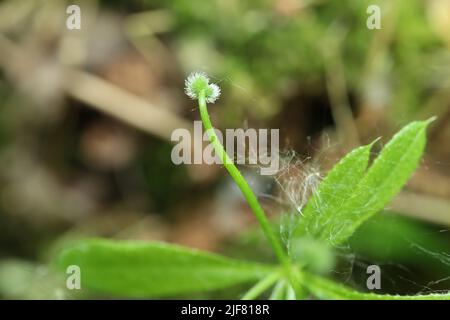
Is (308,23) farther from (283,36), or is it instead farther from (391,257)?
(391,257)

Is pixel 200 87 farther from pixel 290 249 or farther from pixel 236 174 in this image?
pixel 290 249

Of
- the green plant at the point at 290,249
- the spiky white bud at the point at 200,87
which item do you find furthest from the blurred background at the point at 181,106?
the spiky white bud at the point at 200,87

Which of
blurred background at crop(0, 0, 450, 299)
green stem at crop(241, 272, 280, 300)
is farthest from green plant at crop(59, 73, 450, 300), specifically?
blurred background at crop(0, 0, 450, 299)

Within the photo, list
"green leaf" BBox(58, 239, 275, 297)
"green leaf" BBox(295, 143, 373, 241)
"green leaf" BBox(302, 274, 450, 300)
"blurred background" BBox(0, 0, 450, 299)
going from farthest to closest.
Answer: "blurred background" BBox(0, 0, 450, 299) → "green leaf" BBox(58, 239, 275, 297) → "green leaf" BBox(302, 274, 450, 300) → "green leaf" BBox(295, 143, 373, 241)

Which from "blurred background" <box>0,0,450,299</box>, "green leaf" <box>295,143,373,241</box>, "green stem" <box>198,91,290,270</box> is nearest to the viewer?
"green stem" <box>198,91,290,270</box>

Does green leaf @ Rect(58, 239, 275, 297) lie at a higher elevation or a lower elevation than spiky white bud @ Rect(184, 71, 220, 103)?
lower

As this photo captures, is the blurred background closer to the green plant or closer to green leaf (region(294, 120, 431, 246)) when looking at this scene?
the green plant

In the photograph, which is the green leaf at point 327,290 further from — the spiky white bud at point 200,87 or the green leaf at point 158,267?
the spiky white bud at point 200,87

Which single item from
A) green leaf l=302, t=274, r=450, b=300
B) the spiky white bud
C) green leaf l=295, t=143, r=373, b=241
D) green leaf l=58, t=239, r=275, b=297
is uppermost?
the spiky white bud
